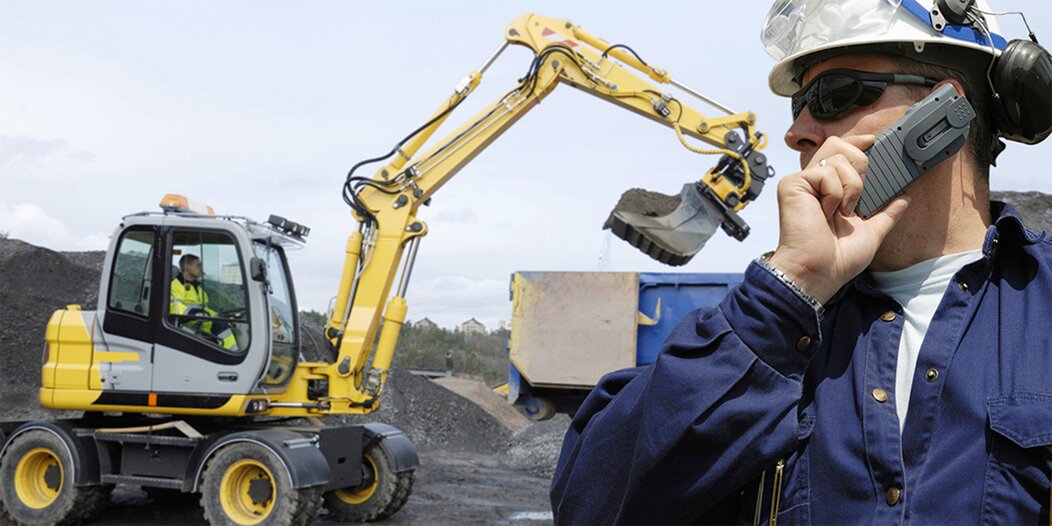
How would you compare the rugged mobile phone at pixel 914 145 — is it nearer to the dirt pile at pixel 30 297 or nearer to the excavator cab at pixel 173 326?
the excavator cab at pixel 173 326

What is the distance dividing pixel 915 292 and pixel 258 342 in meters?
7.97

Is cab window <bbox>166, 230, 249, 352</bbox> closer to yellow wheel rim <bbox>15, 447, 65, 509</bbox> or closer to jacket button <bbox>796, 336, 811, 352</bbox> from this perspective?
yellow wheel rim <bbox>15, 447, 65, 509</bbox>

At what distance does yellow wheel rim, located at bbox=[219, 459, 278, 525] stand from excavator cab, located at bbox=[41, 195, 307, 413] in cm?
60

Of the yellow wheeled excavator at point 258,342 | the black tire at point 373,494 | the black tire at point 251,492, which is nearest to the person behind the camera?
the black tire at point 251,492

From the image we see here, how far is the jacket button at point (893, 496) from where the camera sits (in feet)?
4.43

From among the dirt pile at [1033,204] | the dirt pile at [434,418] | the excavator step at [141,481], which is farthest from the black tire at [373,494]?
the dirt pile at [434,418]

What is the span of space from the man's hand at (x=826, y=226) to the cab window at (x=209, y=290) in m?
8.06

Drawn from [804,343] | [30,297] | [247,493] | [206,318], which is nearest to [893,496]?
[804,343]

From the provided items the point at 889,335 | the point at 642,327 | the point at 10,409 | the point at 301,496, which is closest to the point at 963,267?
the point at 889,335

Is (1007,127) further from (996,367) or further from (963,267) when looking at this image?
(996,367)

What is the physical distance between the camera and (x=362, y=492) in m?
9.91

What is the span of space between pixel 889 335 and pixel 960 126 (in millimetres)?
386

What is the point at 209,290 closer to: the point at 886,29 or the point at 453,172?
the point at 453,172

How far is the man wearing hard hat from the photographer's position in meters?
1.35
